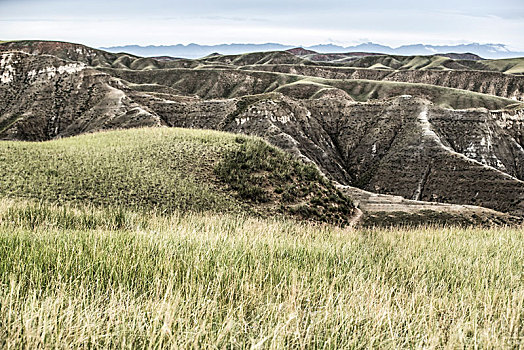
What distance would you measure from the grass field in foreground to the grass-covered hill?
10786 mm

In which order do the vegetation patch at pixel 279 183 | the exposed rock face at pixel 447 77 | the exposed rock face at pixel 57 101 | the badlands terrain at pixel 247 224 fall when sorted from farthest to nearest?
the exposed rock face at pixel 447 77
the exposed rock face at pixel 57 101
the vegetation patch at pixel 279 183
the badlands terrain at pixel 247 224

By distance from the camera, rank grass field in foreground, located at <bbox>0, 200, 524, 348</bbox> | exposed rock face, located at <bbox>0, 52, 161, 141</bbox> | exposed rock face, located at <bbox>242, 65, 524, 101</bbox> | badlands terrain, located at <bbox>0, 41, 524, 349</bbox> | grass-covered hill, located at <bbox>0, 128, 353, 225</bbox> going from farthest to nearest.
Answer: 1. exposed rock face, located at <bbox>242, 65, 524, 101</bbox>
2. exposed rock face, located at <bbox>0, 52, 161, 141</bbox>
3. grass-covered hill, located at <bbox>0, 128, 353, 225</bbox>
4. badlands terrain, located at <bbox>0, 41, 524, 349</bbox>
5. grass field in foreground, located at <bbox>0, 200, 524, 348</bbox>

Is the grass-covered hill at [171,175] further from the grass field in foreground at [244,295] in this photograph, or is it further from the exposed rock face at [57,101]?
the exposed rock face at [57,101]

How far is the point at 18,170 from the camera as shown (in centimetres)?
1836

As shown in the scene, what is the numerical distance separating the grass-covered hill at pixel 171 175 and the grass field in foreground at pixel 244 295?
35.4ft

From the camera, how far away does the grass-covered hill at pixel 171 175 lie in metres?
17.9

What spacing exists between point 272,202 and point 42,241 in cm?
1761

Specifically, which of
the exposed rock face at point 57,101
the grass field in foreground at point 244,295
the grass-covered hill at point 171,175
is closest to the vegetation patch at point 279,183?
the grass-covered hill at point 171,175

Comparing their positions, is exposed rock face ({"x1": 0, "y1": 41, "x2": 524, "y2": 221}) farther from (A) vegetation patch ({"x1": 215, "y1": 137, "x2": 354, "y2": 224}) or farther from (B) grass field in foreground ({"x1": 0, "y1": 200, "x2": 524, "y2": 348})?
(B) grass field in foreground ({"x1": 0, "y1": 200, "x2": 524, "y2": 348})

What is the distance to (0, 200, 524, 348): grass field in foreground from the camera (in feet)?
9.21

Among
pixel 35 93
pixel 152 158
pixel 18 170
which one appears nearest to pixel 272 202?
pixel 152 158

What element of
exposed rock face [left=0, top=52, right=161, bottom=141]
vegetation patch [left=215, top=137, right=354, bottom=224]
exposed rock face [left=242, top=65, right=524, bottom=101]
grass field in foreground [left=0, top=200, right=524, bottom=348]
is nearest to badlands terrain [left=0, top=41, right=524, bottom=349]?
grass field in foreground [left=0, top=200, right=524, bottom=348]

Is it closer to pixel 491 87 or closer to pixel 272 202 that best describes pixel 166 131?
pixel 272 202

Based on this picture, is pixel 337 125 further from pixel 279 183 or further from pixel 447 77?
pixel 447 77
